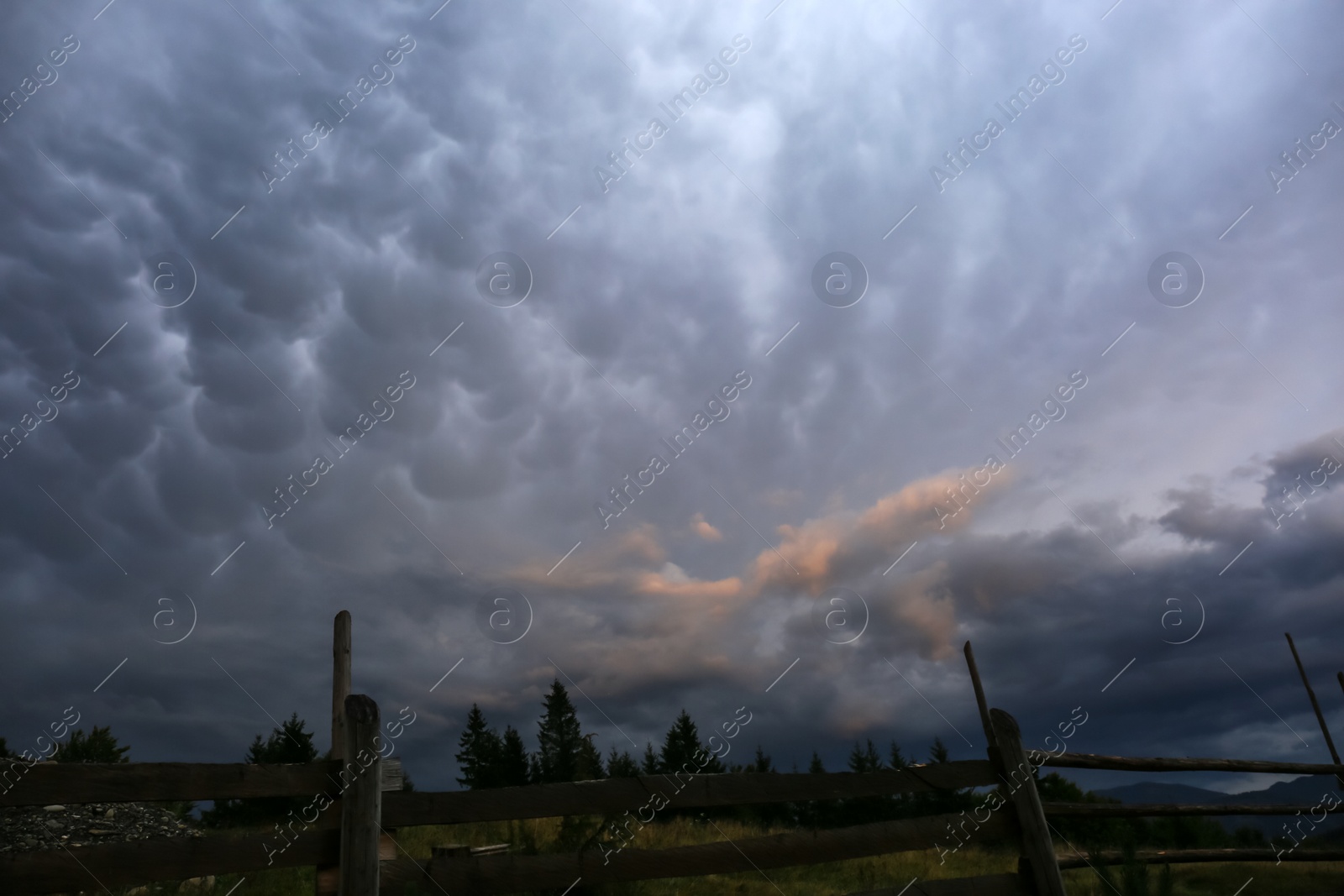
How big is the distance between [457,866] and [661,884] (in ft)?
13.6

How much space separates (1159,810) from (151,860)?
7794 mm

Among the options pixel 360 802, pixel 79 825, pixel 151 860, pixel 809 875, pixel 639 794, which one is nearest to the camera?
pixel 151 860

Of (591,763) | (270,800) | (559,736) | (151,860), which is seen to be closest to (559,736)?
(559,736)

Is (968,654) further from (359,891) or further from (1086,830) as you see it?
(1086,830)

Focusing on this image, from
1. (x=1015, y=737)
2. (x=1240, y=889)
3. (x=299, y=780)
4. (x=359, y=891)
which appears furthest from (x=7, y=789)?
(x=1240, y=889)

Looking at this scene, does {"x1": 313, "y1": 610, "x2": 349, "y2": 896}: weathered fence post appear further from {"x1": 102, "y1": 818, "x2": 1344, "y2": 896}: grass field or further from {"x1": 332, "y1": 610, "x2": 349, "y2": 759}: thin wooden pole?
{"x1": 102, "y1": 818, "x2": 1344, "y2": 896}: grass field

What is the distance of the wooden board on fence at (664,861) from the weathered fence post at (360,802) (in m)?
0.13

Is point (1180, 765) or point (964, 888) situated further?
point (1180, 765)

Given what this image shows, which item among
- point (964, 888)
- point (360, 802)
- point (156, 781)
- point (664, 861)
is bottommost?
point (964, 888)

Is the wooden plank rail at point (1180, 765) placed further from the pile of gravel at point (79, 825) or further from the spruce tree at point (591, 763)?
the spruce tree at point (591, 763)

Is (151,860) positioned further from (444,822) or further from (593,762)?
(593,762)

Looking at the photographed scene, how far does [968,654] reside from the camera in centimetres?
774

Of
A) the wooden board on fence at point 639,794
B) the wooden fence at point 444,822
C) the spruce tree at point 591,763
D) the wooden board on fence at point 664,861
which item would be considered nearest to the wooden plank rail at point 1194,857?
the wooden fence at point 444,822

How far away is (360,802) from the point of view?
12.8 feet
